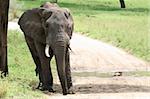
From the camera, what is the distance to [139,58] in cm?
2275

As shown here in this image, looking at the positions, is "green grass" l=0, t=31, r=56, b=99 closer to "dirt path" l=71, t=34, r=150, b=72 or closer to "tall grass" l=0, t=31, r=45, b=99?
"tall grass" l=0, t=31, r=45, b=99

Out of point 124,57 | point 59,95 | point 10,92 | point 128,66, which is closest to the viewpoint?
point 10,92

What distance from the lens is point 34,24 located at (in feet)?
48.3

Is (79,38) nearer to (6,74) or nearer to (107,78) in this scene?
(107,78)

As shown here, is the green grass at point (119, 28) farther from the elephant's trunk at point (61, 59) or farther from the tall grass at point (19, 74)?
the elephant's trunk at point (61, 59)

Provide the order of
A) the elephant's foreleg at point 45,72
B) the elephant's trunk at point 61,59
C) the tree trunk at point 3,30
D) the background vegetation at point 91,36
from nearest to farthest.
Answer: the elephant's trunk at point 61,59
the background vegetation at point 91,36
the elephant's foreleg at point 45,72
the tree trunk at point 3,30

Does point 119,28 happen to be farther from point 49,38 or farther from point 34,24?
point 49,38

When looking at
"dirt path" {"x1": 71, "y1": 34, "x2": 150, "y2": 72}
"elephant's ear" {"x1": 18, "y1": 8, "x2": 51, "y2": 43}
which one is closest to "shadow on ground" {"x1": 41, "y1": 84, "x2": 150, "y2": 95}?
"elephant's ear" {"x1": 18, "y1": 8, "x2": 51, "y2": 43}

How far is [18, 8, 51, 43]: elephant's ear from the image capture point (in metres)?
14.5

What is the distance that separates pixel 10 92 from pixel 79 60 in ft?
31.7

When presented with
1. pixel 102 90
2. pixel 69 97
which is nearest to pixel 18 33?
pixel 102 90

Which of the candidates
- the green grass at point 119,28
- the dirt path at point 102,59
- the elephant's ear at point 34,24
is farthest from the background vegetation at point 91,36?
the elephant's ear at point 34,24

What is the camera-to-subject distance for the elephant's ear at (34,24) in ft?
47.4

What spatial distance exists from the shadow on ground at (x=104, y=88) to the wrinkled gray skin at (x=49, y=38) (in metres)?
0.50
